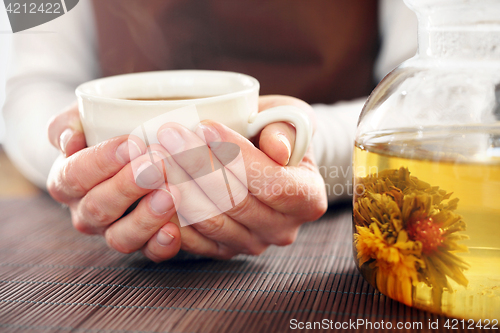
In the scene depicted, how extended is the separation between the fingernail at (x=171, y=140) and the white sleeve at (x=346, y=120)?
325 millimetres

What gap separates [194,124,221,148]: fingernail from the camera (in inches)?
13.2

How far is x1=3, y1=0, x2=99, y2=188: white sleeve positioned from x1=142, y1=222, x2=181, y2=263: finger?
396 mm

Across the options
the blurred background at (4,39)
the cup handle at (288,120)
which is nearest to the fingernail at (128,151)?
the cup handle at (288,120)

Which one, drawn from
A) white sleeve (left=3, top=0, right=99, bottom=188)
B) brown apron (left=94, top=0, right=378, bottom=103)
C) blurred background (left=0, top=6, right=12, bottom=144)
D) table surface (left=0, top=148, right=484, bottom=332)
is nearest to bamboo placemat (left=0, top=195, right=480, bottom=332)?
table surface (left=0, top=148, right=484, bottom=332)

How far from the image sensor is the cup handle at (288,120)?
0.37 metres

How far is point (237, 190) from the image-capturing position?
38 centimetres

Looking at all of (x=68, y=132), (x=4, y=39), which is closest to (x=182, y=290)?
(x=68, y=132)

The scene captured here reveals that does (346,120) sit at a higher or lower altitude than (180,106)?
lower

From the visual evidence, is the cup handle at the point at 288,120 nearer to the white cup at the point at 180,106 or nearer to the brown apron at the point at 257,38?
the white cup at the point at 180,106

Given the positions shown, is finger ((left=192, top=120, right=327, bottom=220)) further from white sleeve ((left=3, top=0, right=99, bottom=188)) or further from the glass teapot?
white sleeve ((left=3, top=0, right=99, bottom=188))

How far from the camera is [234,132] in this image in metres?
0.35

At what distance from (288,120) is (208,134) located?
84 millimetres

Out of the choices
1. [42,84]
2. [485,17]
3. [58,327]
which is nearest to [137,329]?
[58,327]

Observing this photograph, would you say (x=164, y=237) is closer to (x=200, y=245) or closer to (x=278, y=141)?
(x=200, y=245)
